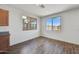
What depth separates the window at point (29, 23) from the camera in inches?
57.8

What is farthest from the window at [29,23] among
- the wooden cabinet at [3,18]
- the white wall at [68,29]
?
the wooden cabinet at [3,18]

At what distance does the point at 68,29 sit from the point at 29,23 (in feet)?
2.22

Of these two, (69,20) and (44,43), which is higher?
(69,20)

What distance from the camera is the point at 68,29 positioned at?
1.52 meters

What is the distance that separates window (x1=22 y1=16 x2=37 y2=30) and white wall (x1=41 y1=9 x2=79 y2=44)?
156 mm

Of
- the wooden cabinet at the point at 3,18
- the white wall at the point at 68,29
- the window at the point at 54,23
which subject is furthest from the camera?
the window at the point at 54,23

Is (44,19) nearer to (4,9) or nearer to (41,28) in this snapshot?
(41,28)

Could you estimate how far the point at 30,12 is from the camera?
1458mm

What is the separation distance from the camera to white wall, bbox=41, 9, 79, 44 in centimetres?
141

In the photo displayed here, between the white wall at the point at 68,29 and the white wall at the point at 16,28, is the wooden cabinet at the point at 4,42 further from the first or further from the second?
the white wall at the point at 68,29

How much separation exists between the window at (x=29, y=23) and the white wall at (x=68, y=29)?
0.16 m
